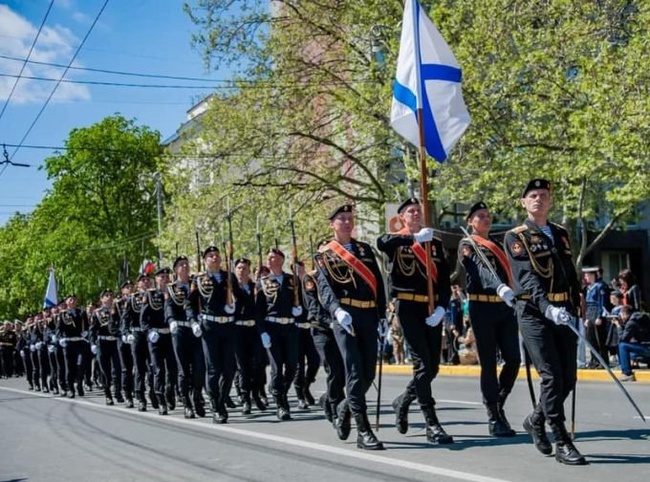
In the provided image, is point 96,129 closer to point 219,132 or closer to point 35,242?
point 35,242

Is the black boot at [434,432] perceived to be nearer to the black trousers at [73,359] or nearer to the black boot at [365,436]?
the black boot at [365,436]

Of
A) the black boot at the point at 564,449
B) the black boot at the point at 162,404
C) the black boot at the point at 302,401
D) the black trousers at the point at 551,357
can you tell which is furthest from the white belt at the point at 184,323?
the black boot at the point at 564,449

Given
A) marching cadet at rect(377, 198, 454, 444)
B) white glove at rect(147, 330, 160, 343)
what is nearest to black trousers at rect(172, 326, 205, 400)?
white glove at rect(147, 330, 160, 343)

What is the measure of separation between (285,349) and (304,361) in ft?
4.60

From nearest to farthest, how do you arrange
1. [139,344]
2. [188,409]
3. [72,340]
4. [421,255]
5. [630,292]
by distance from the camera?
[421,255], [188,409], [139,344], [630,292], [72,340]

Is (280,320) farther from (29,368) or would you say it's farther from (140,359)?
(29,368)

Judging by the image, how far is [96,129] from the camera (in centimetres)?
5953

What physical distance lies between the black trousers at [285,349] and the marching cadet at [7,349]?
92.3 ft

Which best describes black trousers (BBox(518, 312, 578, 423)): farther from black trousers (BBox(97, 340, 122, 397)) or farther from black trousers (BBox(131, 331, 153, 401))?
black trousers (BBox(97, 340, 122, 397))

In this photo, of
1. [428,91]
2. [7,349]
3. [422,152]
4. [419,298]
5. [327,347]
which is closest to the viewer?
[419,298]

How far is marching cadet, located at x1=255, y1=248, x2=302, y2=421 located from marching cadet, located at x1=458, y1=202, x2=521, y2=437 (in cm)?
362

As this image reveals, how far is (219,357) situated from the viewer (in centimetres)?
1236

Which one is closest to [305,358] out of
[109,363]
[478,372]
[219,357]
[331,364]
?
[219,357]

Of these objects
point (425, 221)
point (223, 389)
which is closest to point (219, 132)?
point (223, 389)
